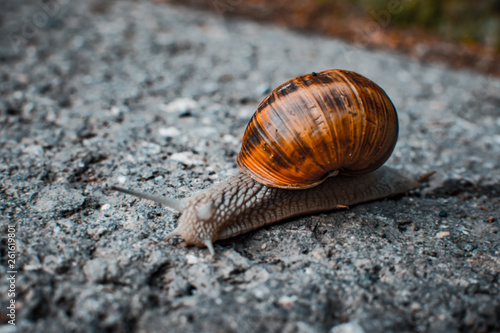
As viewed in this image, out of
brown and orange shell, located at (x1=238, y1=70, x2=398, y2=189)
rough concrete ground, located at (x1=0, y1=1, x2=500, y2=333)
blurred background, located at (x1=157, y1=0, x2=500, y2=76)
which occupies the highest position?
blurred background, located at (x1=157, y1=0, x2=500, y2=76)

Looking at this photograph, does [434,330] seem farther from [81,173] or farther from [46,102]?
[46,102]

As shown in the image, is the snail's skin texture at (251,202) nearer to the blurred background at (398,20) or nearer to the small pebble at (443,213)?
the small pebble at (443,213)

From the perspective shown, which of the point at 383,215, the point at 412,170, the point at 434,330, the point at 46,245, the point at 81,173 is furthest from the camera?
the point at 412,170

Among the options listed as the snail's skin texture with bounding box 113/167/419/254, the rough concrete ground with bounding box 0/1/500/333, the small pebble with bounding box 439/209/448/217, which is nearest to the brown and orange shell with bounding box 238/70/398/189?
the snail's skin texture with bounding box 113/167/419/254

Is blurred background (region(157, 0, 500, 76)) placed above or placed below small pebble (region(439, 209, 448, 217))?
above

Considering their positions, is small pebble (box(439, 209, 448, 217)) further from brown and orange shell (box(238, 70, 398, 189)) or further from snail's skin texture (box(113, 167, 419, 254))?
brown and orange shell (box(238, 70, 398, 189))

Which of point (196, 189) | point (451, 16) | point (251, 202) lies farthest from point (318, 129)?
point (451, 16)

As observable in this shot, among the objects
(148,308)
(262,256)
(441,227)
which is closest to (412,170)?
(441,227)

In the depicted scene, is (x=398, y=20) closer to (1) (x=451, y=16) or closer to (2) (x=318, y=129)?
(1) (x=451, y=16)
